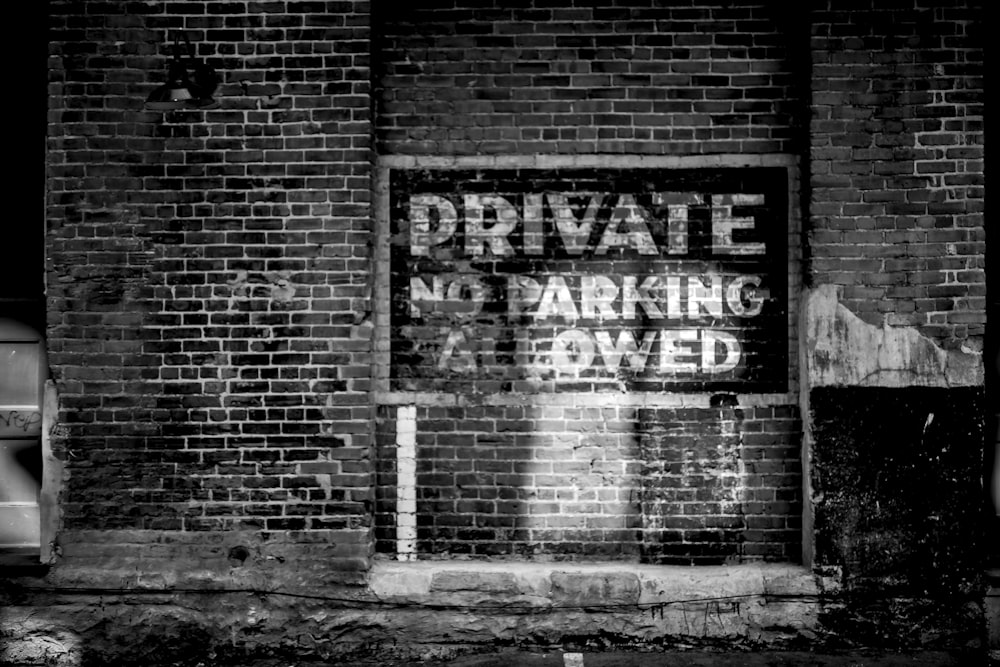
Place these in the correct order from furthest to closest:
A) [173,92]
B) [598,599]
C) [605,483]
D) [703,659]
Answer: [605,483], [598,599], [703,659], [173,92]

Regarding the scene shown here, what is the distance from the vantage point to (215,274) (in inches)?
197

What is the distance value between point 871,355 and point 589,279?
194 centimetres

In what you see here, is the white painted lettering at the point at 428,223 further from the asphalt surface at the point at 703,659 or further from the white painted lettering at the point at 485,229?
the asphalt surface at the point at 703,659

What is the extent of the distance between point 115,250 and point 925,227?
5.44 meters

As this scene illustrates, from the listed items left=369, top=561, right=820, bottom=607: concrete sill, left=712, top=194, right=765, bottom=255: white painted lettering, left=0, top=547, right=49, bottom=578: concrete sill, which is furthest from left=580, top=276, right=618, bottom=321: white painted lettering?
left=0, top=547, right=49, bottom=578: concrete sill

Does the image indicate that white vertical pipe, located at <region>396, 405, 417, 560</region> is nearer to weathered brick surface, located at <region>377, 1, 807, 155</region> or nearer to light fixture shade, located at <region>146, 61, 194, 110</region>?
weathered brick surface, located at <region>377, 1, 807, 155</region>

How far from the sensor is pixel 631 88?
17.0ft

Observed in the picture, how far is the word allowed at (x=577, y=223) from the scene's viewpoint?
5.17 m

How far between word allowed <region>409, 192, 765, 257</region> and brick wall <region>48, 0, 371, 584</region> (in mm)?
561

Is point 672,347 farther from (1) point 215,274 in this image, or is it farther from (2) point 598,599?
(1) point 215,274

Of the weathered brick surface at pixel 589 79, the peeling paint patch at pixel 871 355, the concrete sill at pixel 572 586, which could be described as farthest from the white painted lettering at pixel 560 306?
the concrete sill at pixel 572 586

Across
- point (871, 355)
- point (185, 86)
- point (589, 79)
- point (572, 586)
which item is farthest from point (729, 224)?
point (185, 86)

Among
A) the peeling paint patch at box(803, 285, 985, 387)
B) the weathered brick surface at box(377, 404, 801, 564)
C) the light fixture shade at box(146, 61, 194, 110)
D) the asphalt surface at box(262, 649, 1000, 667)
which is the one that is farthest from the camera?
the weathered brick surface at box(377, 404, 801, 564)

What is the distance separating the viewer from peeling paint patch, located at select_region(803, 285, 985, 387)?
4902mm
